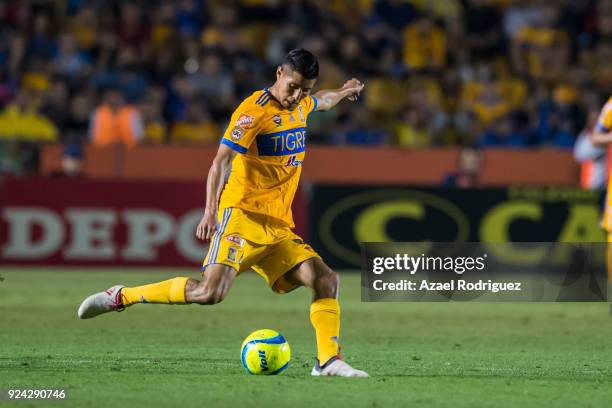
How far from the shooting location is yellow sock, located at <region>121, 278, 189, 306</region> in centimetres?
775

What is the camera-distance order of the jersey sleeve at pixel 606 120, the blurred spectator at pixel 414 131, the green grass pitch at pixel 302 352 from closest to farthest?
the green grass pitch at pixel 302 352, the jersey sleeve at pixel 606 120, the blurred spectator at pixel 414 131

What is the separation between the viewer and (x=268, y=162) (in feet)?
25.8

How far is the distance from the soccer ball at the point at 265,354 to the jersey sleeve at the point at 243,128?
1.18 m

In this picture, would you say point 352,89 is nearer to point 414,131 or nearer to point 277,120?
point 277,120

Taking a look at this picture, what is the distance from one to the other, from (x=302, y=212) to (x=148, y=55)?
181 inches

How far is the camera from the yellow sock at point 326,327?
760cm

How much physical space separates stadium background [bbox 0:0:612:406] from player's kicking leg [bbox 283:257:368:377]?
235 cm

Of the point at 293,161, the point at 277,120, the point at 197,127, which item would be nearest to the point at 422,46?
the point at 197,127

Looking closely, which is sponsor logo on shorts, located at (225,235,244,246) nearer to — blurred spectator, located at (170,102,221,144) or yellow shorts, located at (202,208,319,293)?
yellow shorts, located at (202,208,319,293)

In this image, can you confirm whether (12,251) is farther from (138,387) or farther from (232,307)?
(138,387)

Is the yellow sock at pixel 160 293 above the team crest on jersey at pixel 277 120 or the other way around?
the other way around

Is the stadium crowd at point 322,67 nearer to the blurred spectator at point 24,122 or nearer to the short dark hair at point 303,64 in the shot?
the blurred spectator at point 24,122

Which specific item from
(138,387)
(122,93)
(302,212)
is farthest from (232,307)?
(122,93)

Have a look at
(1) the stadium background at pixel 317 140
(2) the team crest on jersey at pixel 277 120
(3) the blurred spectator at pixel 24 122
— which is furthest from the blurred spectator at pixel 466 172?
(2) the team crest on jersey at pixel 277 120
